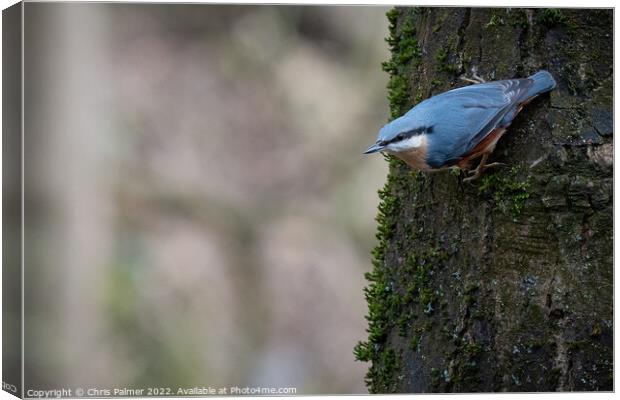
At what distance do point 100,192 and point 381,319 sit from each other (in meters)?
2.33

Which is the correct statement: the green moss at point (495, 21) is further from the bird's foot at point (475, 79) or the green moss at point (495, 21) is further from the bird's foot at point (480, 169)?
the bird's foot at point (480, 169)

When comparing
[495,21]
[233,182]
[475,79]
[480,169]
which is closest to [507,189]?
[480,169]

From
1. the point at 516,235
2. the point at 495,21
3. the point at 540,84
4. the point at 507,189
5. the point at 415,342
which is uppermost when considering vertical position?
the point at 495,21

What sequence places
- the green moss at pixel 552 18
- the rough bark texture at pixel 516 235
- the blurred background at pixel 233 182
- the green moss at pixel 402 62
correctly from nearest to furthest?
the rough bark texture at pixel 516 235
the green moss at pixel 552 18
the green moss at pixel 402 62
the blurred background at pixel 233 182

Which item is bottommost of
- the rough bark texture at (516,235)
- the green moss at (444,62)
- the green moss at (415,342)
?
the green moss at (415,342)

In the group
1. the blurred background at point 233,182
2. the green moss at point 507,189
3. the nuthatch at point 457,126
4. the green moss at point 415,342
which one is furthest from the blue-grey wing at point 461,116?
the blurred background at point 233,182

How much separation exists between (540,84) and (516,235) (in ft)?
1.42

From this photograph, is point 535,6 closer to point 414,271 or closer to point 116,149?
point 414,271

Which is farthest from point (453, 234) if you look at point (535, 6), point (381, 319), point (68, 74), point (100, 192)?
point (100, 192)

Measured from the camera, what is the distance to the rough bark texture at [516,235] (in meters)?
2.17

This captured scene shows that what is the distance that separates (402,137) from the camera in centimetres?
229

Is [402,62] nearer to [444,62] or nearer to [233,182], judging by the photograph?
[444,62]

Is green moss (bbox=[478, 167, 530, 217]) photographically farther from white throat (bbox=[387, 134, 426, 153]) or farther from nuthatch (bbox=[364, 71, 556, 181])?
white throat (bbox=[387, 134, 426, 153])

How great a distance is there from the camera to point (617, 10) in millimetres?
2346
